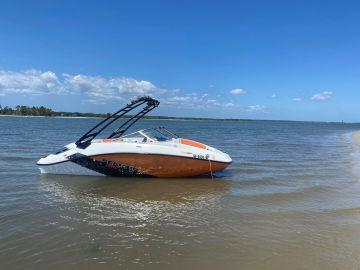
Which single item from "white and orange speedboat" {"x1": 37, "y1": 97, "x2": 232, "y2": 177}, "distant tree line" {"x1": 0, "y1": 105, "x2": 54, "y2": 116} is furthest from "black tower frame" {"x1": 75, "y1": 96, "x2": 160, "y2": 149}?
"distant tree line" {"x1": 0, "y1": 105, "x2": 54, "y2": 116}

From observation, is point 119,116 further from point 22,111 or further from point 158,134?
point 22,111

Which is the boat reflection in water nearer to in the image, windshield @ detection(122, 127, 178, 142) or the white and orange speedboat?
the white and orange speedboat

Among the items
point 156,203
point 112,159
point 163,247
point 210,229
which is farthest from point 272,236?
point 112,159

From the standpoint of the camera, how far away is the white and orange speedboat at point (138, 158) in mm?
13594

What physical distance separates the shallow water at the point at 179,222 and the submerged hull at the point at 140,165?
0.37 metres

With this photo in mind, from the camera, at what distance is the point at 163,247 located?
686cm

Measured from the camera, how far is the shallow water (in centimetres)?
631

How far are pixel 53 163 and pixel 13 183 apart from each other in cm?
208

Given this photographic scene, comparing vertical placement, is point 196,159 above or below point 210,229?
above

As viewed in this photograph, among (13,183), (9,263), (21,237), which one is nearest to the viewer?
(9,263)

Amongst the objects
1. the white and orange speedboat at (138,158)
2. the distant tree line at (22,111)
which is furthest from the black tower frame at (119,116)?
the distant tree line at (22,111)

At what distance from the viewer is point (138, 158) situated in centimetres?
1366

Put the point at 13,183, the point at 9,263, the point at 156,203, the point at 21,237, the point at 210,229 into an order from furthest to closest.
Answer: the point at 13,183
the point at 156,203
the point at 210,229
the point at 21,237
the point at 9,263

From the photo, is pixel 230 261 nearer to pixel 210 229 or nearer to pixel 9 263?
pixel 210 229
